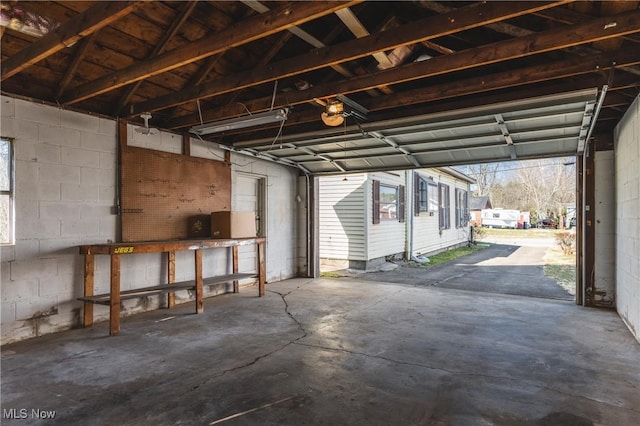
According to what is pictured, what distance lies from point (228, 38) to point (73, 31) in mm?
1093

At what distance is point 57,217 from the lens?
4293mm

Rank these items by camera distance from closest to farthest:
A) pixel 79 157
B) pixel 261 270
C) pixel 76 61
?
1. pixel 76 61
2. pixel 79 157
3. pixel 261 270

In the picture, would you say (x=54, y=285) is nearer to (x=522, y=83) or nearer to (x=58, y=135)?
(x=58, y=135)

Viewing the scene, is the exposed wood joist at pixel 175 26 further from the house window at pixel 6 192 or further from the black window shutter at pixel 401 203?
the black window shutter at pixel 401 203

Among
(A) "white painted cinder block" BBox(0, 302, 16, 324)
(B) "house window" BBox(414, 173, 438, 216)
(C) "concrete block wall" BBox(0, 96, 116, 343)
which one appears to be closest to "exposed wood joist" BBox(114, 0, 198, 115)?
(C) "concrete block wall" BBox(0, 96, 116, 343)

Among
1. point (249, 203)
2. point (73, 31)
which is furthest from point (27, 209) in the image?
point (249, 203)

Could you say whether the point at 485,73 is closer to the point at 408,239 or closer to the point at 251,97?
the point at 251,97

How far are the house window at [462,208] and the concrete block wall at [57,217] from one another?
1400cm

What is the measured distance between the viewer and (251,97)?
491cm

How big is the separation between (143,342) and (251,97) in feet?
10.5

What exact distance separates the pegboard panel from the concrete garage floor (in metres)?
1.23

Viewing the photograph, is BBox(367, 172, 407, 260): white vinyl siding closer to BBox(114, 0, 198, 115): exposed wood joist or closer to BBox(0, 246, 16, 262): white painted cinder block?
BBox(114, 0, 198, 115): exposed wood joist

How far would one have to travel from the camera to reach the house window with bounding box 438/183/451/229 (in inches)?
551

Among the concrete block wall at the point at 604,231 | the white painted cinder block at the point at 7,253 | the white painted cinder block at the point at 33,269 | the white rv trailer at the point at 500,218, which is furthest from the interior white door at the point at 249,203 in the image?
the white rv trailer at the point at 500,218
